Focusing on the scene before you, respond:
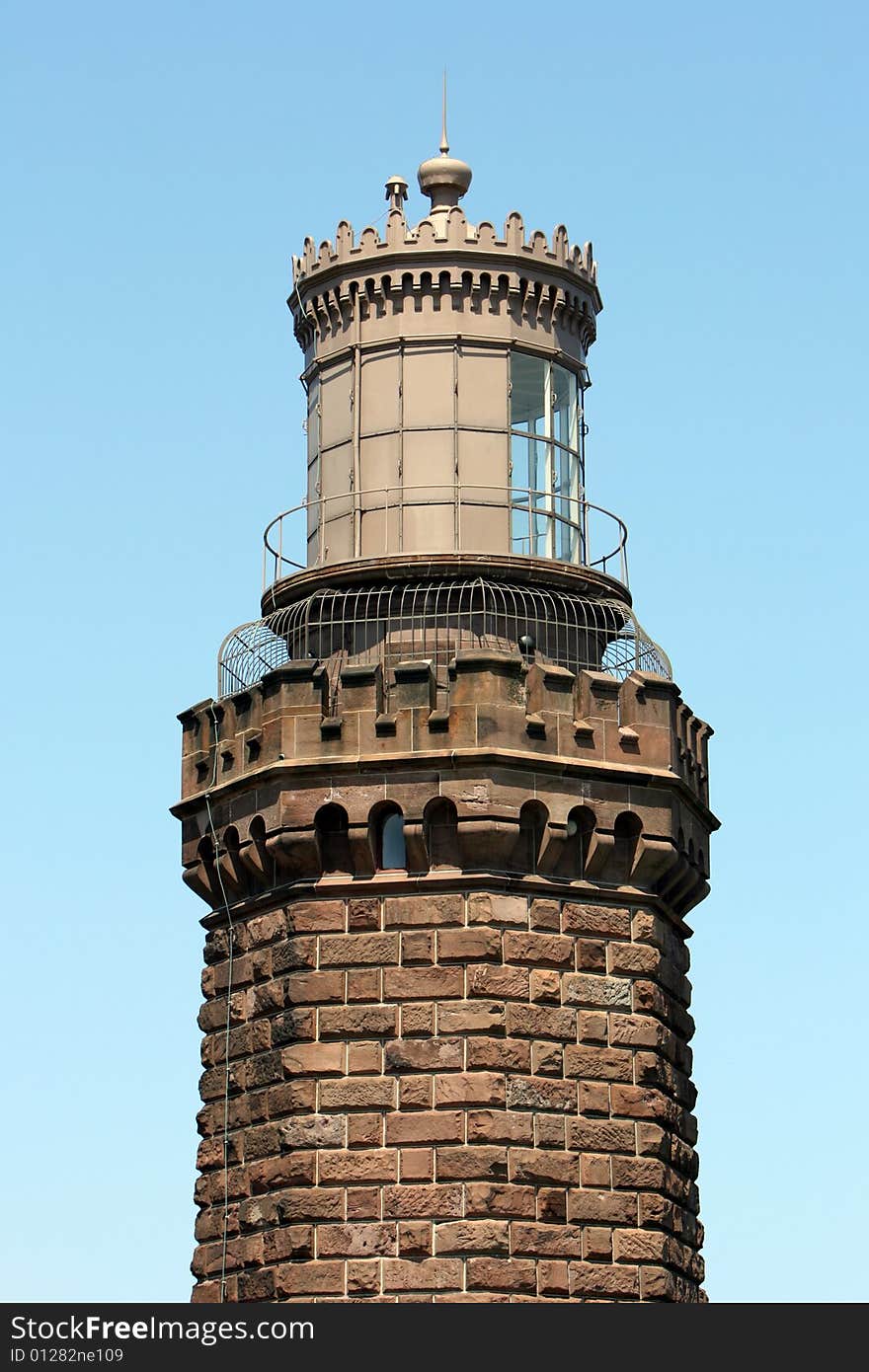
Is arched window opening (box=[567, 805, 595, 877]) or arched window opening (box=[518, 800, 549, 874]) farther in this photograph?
arched window opening (box=[567, 805, 595, 877])

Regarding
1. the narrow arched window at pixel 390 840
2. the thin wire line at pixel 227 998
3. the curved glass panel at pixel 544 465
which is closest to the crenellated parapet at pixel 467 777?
the narrow arched window at pixel 390 840

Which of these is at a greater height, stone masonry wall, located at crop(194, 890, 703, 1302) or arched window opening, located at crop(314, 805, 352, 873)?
arched window opening, located at crop(314, 805, 352, 873)

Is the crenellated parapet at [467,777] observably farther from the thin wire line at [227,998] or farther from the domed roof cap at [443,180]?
the domed roof cap at [443,180]

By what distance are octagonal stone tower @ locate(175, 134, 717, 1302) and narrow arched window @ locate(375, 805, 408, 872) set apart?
1.3 inches

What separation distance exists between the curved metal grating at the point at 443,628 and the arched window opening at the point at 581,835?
6.15 ft

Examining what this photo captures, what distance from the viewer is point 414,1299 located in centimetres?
3647

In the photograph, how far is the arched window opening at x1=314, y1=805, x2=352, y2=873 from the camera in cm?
3844

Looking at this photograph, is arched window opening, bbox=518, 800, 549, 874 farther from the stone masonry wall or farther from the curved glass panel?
the curved glass panel

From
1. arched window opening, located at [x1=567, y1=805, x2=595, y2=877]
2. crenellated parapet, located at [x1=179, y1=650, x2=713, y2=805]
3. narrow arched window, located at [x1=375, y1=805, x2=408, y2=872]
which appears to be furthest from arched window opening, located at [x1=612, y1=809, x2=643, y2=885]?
narrow arched window, located at [x1=375, y1=805, x2=408, y2=872]

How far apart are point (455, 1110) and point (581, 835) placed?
3.53 m

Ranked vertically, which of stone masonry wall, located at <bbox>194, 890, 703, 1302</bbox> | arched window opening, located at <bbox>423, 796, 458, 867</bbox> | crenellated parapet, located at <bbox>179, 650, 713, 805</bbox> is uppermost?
crenellated parapet, located at <bbox>179, 650, 713, 805</bbox>

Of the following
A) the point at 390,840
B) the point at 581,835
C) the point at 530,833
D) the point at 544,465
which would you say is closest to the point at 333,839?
the point at 390,840

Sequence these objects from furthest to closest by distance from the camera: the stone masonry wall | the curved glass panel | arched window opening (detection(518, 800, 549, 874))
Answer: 1. the curved glass panel
2. arched window opening (detection(518, 800, 549, 874))
3. the stone masonry wall

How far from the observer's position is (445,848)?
38.1m
